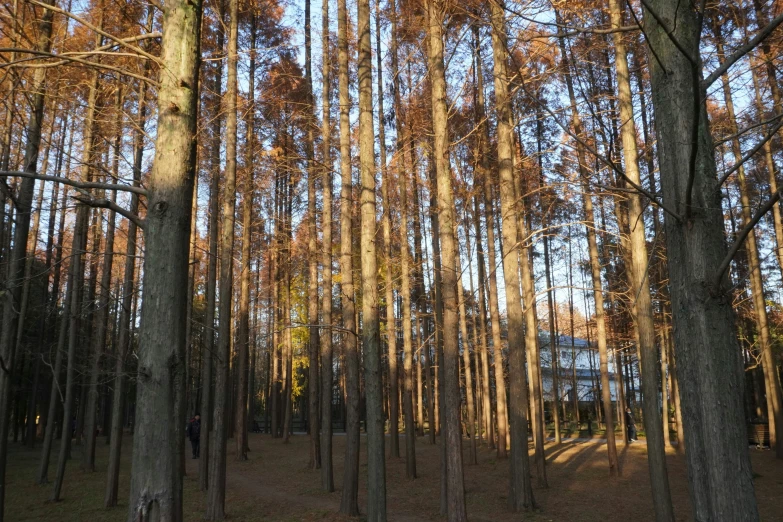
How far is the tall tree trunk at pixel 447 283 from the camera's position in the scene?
8609 mm

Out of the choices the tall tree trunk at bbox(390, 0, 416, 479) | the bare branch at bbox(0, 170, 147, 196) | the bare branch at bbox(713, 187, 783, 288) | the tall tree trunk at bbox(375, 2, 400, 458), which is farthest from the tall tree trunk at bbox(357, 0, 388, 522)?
the bare branch at bbox(713, 187, 783, 288)

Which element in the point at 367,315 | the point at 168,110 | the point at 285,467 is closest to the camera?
the point at 168,110

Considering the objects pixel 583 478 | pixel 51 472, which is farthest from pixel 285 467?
pixel 583 478

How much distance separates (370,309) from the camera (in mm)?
9133

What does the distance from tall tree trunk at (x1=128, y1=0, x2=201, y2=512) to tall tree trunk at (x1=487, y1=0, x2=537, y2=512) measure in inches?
283

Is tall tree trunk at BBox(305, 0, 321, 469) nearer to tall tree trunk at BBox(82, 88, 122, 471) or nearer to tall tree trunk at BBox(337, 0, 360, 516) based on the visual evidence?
tall tree trunk at BBox(337, 0, 360, 516)

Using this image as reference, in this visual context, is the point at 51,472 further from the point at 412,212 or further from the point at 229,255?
the point at 412,212

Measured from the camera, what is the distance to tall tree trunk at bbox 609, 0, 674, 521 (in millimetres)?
8719

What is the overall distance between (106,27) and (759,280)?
17.3 m

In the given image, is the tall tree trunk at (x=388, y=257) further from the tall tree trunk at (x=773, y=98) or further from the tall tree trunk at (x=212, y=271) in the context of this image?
the tall tree trunk at (x=773, y=98)

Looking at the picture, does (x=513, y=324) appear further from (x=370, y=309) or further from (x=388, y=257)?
(x=388, y=257)

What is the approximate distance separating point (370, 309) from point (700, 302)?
6.50 meters

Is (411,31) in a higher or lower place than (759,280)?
higher

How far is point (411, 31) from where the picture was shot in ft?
35.2
